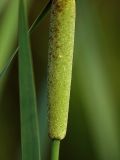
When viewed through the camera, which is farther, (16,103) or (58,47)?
(16,103)

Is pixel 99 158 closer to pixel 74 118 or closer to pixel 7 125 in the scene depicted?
pixel 74 118

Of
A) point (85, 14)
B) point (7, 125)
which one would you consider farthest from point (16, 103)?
point (85, 14)

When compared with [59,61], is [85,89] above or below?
below

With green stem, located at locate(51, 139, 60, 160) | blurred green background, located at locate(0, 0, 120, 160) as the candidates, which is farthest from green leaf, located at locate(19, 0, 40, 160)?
blurred green background, located at locate(0, 0, 120, 160)

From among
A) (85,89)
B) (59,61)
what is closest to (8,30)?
(85,89)

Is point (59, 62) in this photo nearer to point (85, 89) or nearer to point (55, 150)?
point (55, 150)

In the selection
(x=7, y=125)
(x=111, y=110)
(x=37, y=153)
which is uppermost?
(x=37, y=153)

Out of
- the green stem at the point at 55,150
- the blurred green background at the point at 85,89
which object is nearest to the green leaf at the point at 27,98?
the green stem at the point at 55,150
